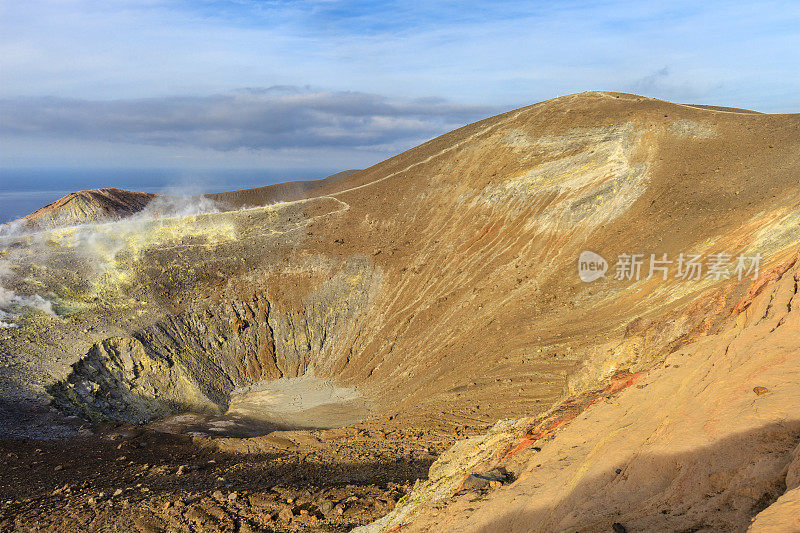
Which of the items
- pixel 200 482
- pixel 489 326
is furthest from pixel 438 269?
pixel 200 482

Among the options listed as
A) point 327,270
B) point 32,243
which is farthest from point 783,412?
point 32,243

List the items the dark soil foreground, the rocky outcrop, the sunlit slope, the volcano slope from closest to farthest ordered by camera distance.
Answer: the volcano slope → the dark soil foreground → the sunlit slope → the rocky outcrop

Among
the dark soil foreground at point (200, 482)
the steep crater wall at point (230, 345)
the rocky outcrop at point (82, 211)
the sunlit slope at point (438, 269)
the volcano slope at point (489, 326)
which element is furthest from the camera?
the rocky outcrop at point (82, 211)

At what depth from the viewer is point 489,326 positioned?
1920 cm

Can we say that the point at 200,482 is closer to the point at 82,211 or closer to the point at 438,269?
the point at 438,269

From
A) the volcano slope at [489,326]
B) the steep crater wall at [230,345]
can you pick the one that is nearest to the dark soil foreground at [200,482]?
the volcano slope at [489,326]

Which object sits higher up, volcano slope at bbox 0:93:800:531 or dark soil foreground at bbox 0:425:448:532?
volcano slope at bbox 0:93:800:531

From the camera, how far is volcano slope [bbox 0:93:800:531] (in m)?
5.36

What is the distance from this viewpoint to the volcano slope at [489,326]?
536 centimetres

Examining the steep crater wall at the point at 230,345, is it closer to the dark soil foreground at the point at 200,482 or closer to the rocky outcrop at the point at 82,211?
the dark soil foreground at the point at 200,482

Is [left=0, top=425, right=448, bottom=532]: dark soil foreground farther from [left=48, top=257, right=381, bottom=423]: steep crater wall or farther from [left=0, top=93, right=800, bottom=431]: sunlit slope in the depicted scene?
[left=48, top=257, right=381, bottom=423]: steep crater wall

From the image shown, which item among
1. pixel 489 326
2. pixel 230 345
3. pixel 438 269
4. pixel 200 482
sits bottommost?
pixel 200 482

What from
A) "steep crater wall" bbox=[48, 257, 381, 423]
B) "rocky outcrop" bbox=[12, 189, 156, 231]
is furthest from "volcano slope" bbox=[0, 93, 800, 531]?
"rocky outcrop" bbox=[12, 189, 156, 231]

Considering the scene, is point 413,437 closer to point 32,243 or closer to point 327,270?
point 327,270
